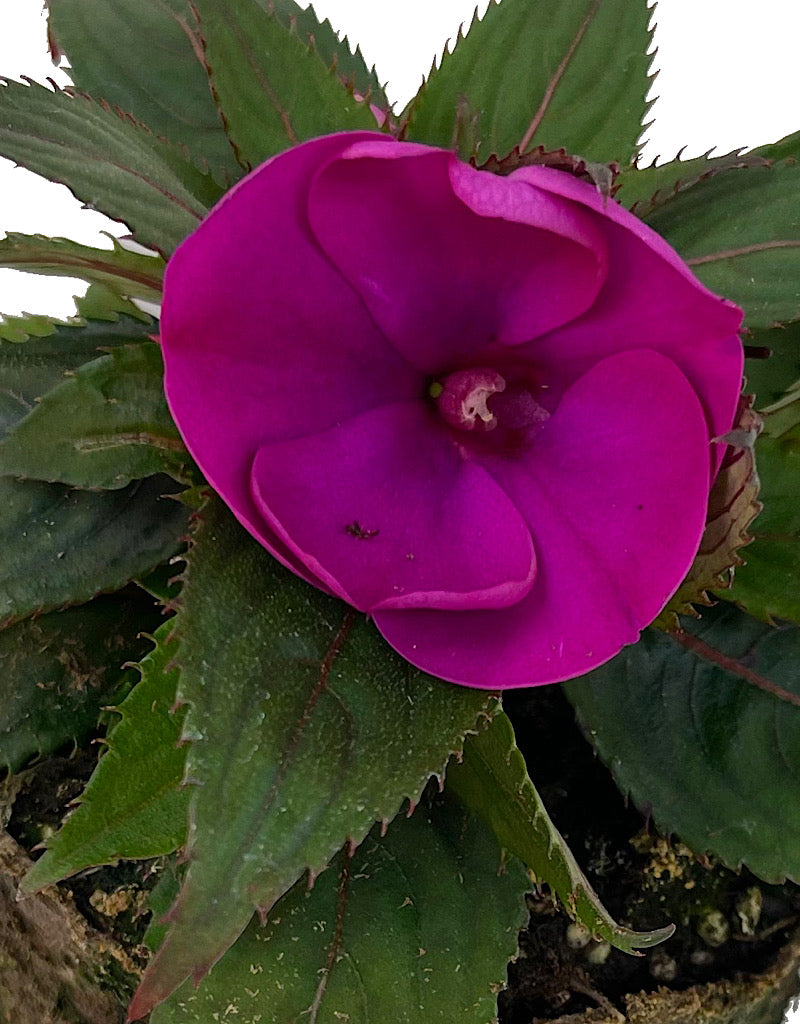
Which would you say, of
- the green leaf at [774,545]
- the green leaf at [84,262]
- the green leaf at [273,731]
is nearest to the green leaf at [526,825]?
the green leaf at [273,731]

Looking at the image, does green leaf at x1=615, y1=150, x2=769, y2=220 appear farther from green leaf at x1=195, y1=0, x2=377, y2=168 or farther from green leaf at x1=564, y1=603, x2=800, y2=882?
green leaf at x1=564, y1=603, x2=800, y2=882

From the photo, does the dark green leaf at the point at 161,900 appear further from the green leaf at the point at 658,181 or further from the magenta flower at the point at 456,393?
the green leaf at the point at 658,181

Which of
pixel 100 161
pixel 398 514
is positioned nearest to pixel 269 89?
pixel 100 161

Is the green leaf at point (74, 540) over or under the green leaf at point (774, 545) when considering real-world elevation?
over

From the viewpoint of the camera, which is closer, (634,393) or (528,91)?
(634,393)

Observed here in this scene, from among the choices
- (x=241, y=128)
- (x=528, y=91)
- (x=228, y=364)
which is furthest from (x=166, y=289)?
(x=528, y=91)

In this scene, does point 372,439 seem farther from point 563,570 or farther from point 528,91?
point 528,91
